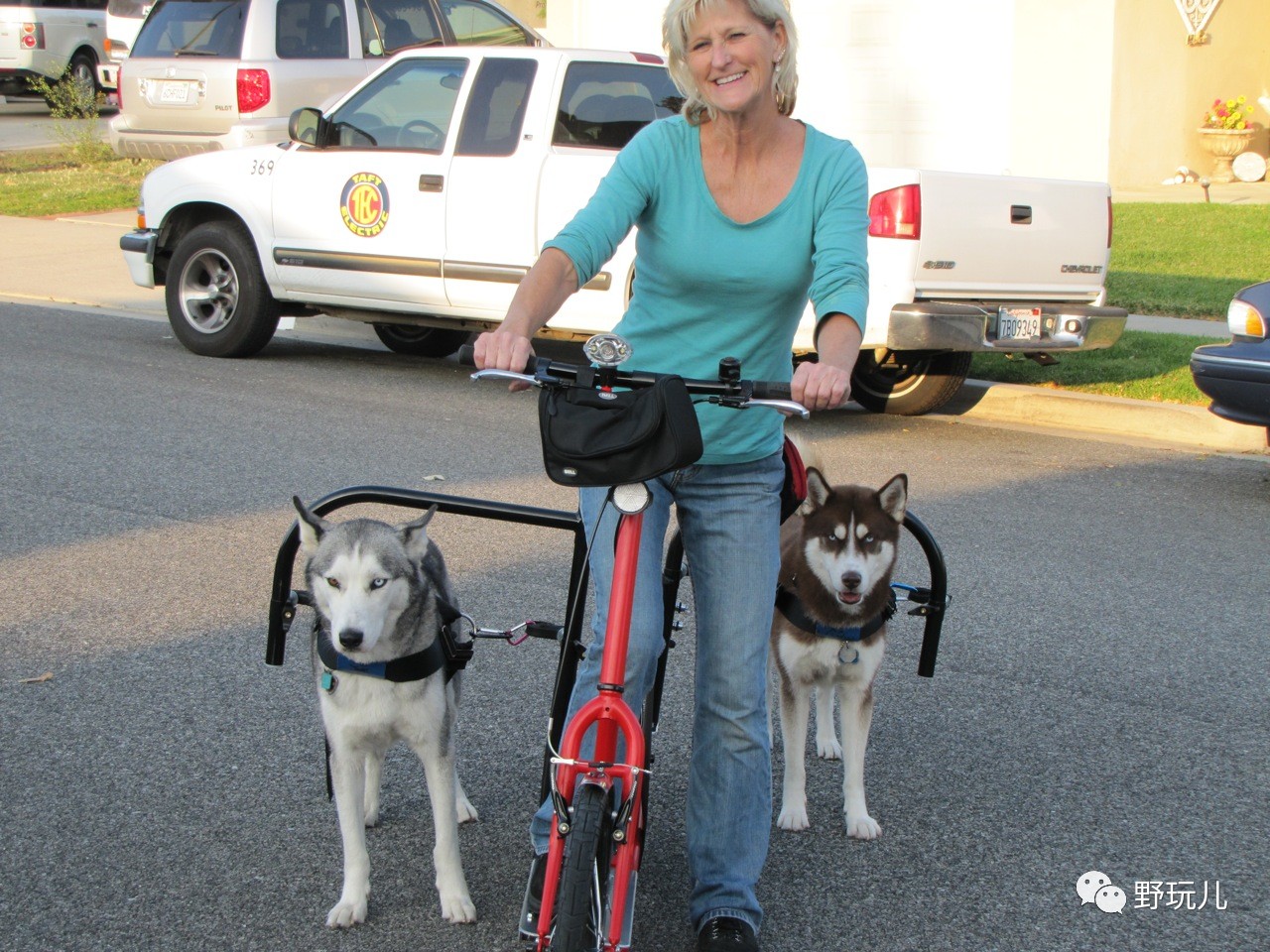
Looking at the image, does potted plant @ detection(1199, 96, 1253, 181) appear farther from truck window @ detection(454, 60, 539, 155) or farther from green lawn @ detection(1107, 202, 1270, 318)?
truck window @ detection(454, 60, 539, 155)

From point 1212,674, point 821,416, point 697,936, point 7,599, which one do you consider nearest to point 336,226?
point 821,416

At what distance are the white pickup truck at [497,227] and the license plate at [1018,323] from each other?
1 centimetres

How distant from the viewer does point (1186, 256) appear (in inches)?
619

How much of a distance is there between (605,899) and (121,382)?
8.19m

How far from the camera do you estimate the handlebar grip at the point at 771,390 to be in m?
2.92

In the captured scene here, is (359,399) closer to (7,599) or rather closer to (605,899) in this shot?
(7,599)

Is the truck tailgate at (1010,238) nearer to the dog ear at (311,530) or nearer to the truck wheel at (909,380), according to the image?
the truck wheel at (909,380)

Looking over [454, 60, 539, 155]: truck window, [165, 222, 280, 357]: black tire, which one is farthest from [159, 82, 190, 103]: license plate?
[454, 60, 539, 155]: truck window

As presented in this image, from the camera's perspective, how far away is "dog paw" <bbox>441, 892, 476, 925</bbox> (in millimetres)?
3627

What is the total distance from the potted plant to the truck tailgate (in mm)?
16472

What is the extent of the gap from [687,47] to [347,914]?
88.0 inches

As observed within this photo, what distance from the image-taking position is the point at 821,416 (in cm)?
1020

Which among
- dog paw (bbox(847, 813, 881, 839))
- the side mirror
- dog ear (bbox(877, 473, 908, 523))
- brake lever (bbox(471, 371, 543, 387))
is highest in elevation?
the side mirror

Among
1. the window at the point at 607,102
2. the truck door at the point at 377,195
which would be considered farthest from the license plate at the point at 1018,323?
the truck door at the point at 377,195
